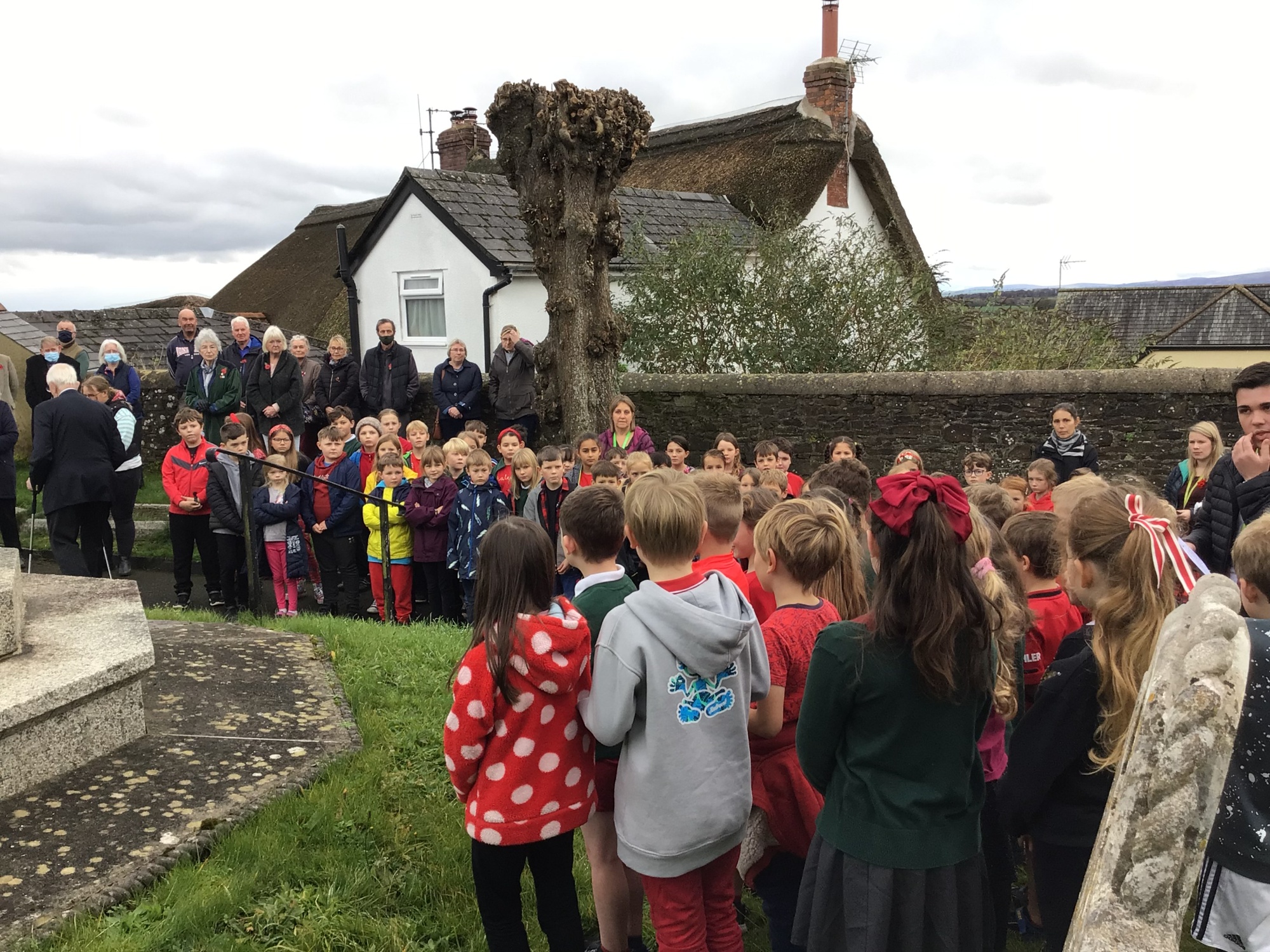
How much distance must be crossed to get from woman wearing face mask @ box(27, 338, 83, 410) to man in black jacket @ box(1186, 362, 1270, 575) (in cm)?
1129

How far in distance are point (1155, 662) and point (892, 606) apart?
37.0 inches

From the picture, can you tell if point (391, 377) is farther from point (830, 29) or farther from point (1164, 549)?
point (830, 29)

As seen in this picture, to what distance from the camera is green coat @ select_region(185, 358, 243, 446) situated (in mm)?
10508

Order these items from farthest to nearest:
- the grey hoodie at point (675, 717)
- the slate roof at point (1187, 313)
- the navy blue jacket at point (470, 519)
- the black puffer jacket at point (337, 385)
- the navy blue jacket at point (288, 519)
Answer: the slate roof at point (1187, 313) < the black puffer jacket at point (337, 385) < the navy blue jacket at point (288, 519) < the navy blue jacket at point (470, 519) < the grey hoodie at point (675, 717)

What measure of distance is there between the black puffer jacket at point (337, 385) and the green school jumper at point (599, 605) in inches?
355

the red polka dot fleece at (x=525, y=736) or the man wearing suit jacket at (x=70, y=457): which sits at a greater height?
the man wearing suit jacket at (x=70, y=457)

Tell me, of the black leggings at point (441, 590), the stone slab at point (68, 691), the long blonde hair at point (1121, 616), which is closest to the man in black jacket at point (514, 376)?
the black leggings at point (441, 590)

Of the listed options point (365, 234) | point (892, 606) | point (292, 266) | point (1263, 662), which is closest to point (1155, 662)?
point (892, 606)

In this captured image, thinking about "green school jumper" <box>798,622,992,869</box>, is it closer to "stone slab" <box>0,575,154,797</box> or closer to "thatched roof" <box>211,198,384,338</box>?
"stone slab" <box>0,575,154,797</box>

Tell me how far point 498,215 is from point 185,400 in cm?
752

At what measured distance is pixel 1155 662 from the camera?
5.11 ft

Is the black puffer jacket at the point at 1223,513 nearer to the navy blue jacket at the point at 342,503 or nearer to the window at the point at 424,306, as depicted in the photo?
the navy blue jacket at the point at 342,503

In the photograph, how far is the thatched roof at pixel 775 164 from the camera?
18.7 meters

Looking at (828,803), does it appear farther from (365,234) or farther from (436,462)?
(365,234)
